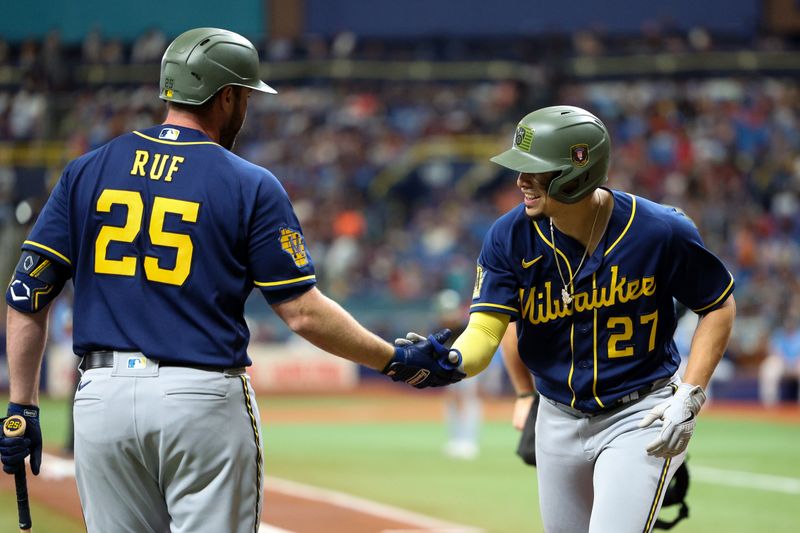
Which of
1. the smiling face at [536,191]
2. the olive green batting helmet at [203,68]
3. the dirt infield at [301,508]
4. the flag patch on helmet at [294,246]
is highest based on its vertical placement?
the olive green batting helmet at [203,68]

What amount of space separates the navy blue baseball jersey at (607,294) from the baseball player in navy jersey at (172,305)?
1140 millimetres

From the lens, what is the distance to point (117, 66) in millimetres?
28750

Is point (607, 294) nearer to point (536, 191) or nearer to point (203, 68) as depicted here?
point (536, 191)

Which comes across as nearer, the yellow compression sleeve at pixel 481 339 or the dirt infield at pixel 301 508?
the yellow compression sleeve at pixel 481 339

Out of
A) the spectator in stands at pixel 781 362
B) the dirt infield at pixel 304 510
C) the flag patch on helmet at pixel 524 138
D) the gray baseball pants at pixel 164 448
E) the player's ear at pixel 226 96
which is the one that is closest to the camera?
the gray baseball pants at pixel 164 448

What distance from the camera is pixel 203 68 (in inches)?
171

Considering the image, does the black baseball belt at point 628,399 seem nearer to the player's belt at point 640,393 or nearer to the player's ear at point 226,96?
the player's belt at point 640,393

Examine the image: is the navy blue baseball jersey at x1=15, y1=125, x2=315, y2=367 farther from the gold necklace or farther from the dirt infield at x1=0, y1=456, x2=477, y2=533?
the dirt infield at x1=0, y1=456, x2=477, y2=533

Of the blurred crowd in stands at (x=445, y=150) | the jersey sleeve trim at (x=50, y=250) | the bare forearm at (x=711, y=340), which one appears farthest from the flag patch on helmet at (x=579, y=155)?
the blurred crowd in stands at (x=445, y=150)

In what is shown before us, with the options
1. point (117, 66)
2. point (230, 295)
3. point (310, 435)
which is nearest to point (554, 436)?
point (230, 295)

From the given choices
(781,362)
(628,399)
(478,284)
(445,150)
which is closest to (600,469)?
(628,399)

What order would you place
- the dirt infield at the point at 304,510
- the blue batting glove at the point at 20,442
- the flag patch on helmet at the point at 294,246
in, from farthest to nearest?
the dirt infield at the point at 304,510, the blue batting glove at the point at 20,442, the flag patch on helmet at the point at 294,246

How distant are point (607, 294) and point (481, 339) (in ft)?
1.91

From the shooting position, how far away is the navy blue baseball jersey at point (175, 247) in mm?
4086
